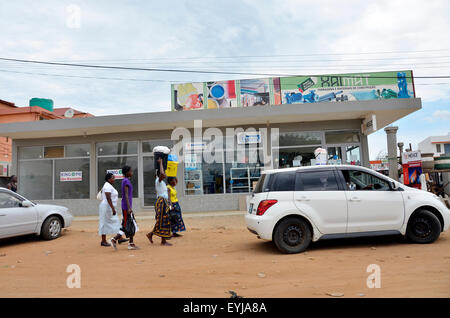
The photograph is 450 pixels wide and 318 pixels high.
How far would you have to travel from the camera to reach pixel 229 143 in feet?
47.6

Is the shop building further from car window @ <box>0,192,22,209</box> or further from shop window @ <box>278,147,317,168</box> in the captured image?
car window @ <box>0,192,22,209</box>

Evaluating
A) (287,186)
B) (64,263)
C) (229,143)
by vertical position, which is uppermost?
(229,143)

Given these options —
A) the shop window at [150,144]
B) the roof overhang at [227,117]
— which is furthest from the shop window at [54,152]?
the shop window at [150,144]

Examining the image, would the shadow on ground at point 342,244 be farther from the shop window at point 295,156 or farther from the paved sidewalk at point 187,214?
the shop window at point 295,156

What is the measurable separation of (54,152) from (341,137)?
13245 millimetres

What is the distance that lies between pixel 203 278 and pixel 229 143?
32.9 feet

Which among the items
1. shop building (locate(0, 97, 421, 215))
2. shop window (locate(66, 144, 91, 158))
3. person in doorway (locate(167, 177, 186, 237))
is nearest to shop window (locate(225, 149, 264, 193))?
shop building (locate(0, 97, 421, 215))

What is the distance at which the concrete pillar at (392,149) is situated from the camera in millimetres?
12502

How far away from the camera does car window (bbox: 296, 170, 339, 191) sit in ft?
21.3

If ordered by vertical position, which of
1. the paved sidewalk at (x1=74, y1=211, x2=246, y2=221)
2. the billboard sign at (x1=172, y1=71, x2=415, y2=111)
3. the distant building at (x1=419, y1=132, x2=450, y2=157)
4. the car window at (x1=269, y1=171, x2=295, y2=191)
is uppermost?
the billboard sign at (x1=172, y1=71, x2=415, y2=111)

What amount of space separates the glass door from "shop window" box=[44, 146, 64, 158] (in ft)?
13.6

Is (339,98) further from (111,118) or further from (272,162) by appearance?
(111,118)

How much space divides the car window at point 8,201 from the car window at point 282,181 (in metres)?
6.62

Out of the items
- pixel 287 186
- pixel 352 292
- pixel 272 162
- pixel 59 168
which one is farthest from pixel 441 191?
pixel 59 168
